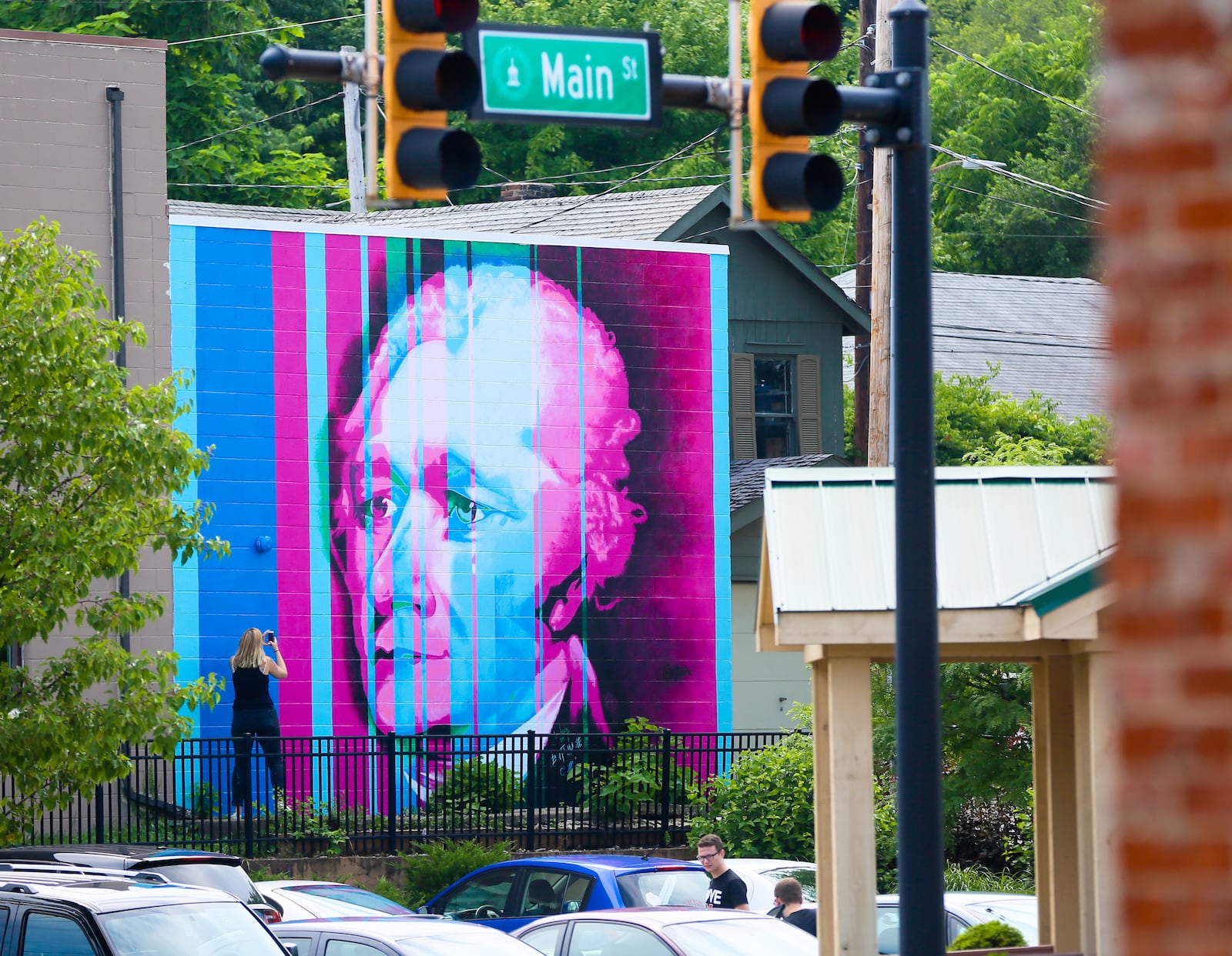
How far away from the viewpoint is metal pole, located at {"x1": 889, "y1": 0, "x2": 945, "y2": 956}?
25.9 feet

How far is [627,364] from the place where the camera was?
78.0 feet

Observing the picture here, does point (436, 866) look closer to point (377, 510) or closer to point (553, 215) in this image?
point (377, 510)

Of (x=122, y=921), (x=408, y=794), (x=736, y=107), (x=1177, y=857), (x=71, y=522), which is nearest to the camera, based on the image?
(x=1177, y=857)

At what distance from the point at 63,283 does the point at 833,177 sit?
8728mm

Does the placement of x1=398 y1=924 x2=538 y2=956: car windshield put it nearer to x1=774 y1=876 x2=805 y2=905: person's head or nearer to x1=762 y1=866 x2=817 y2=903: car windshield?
x1=774 y1=876 x2=805 y2=905: person's head

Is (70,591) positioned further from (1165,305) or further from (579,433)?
(1165,305)

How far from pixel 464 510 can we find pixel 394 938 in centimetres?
1257

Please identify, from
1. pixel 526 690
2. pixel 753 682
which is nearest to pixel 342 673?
pixel 526 690

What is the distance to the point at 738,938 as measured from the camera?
442 inches

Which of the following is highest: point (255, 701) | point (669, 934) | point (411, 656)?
point (411, 656)

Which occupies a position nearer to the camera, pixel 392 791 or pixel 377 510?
pixel 392 791

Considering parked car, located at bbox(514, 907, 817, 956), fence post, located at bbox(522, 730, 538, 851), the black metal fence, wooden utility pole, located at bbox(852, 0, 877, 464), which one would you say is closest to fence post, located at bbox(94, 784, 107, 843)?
the black metal fence

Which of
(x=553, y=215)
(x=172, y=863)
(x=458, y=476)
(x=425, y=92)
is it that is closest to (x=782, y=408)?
(x=553, y=215)

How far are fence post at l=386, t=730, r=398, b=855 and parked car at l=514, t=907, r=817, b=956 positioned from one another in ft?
28.0
